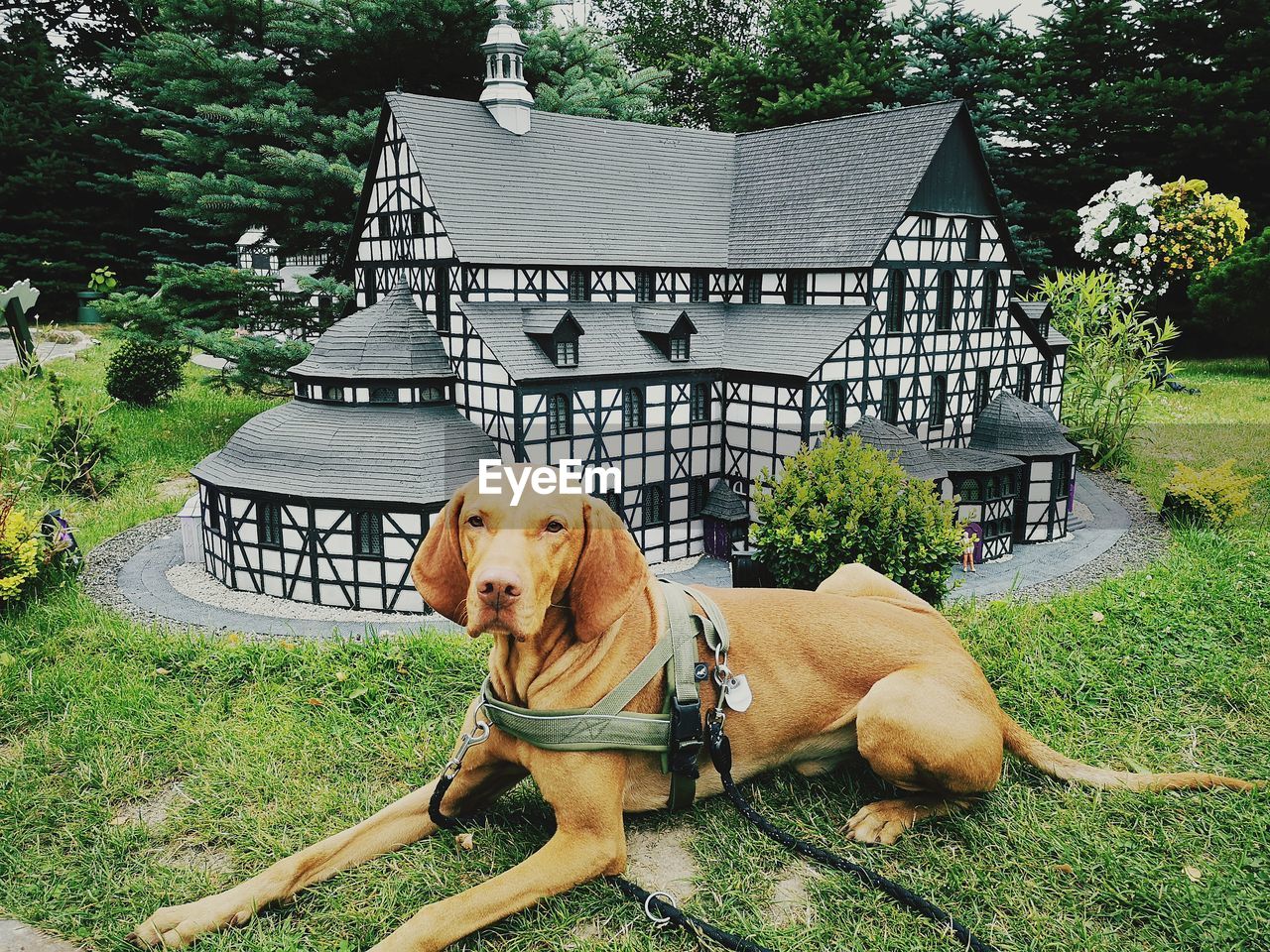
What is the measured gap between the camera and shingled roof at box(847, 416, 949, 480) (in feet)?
46.9

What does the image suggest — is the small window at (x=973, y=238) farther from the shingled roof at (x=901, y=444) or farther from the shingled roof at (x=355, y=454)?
the shingled roof at (x=355, y=454)

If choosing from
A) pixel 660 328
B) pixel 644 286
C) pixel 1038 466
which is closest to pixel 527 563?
pixel 660 328

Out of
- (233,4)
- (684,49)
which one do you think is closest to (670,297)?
(233,4)

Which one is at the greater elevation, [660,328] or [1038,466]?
[660,328]

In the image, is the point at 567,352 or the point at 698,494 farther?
the point at 698,494

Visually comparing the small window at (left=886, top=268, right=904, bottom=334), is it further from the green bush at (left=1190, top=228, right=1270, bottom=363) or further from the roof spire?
the green bush at (left=1190, top=228, right=1270, bottom=363)

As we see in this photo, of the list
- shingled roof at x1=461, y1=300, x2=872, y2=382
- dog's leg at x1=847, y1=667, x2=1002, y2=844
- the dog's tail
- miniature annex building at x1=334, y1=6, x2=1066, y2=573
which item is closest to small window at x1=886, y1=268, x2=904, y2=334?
miniature annex building at x1=334, y1=6, x2=1066, y2=573

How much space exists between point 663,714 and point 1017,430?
14.1 metres

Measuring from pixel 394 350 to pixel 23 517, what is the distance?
17.4 ft

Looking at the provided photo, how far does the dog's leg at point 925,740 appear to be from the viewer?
3.96 m

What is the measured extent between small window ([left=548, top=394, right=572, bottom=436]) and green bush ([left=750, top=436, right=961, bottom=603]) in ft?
13.7

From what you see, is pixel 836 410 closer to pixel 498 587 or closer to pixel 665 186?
pixel 665 186

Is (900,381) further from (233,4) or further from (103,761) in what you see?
(233,4)

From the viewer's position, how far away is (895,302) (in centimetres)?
1549
